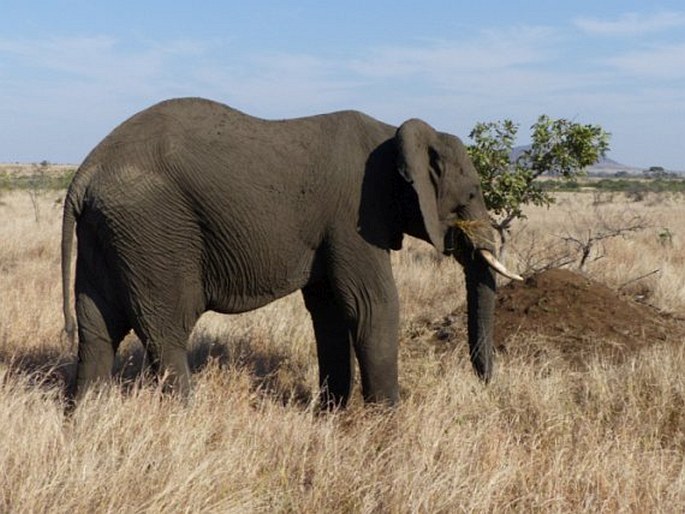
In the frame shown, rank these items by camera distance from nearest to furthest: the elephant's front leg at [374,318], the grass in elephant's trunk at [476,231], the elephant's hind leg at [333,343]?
1. the elephant's front leg at [374,318]
2. the grass in elephant's trunk at [476,231]
3. the elephant's hind leg at [333,343]

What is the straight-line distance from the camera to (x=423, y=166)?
5.81m

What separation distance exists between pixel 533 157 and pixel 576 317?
2.32m

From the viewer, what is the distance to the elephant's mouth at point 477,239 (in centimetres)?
609

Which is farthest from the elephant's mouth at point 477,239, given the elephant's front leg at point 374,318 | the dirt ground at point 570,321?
the dirt ground at point 570,321

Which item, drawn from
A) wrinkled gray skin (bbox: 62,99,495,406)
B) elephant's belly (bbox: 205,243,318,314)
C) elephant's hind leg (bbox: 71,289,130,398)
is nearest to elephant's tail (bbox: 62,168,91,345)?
wrinkled gray skin (bbox: 62,99,495,406)

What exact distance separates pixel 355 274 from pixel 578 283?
4028 mm

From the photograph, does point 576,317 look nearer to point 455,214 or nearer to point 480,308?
point 480,308

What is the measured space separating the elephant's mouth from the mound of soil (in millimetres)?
2052

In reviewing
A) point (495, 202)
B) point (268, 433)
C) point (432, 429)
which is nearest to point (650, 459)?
point (432, 429)

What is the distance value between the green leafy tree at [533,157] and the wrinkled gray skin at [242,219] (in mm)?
3811

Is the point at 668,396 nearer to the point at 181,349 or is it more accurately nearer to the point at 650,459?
the point at 650,459

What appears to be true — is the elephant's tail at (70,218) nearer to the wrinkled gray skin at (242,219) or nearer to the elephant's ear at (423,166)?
the wrinkled gray skin at (242,219)

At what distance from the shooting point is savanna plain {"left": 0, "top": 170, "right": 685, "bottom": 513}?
412cm

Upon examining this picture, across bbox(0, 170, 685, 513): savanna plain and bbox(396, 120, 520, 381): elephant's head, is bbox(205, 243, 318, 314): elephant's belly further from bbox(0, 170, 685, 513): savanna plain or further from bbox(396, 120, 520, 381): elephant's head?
bbox(396, 120, 520, 381): elephant's head
